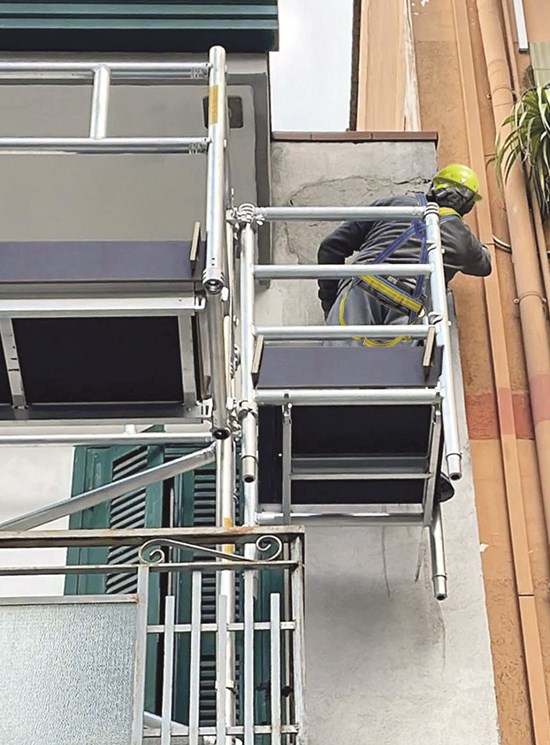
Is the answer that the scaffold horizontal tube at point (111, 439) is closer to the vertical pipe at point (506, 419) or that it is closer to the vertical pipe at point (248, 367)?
the vertical pipe at point (248, 367)

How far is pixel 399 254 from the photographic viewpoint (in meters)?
6.92

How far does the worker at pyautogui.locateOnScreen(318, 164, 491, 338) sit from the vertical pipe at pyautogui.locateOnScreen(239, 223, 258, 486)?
0.86 meters

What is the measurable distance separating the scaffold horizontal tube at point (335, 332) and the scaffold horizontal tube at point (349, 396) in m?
0.27

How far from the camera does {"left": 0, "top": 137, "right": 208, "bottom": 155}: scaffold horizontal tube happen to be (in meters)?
5.34

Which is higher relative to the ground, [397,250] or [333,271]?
[397,250]

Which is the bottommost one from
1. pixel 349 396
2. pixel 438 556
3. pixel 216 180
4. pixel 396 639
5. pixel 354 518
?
pixel 396 639

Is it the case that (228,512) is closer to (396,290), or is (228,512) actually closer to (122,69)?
(396,290)

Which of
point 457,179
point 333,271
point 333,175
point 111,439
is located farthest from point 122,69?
point 333,175

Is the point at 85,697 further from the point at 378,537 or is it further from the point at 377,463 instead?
the point at 378,537

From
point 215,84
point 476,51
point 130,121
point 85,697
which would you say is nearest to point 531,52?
point 476,51

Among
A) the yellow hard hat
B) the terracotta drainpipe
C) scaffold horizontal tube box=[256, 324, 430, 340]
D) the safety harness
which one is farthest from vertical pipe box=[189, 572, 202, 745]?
the yellow hard hat

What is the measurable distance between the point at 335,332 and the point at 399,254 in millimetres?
1404

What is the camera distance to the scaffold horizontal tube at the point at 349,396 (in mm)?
5531

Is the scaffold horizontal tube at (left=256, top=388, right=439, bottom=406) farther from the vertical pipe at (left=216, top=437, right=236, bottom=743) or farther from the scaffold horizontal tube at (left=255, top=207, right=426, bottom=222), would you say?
the scaffold horizontal tube at (left=255, top=207, right=426, bottom=222)
